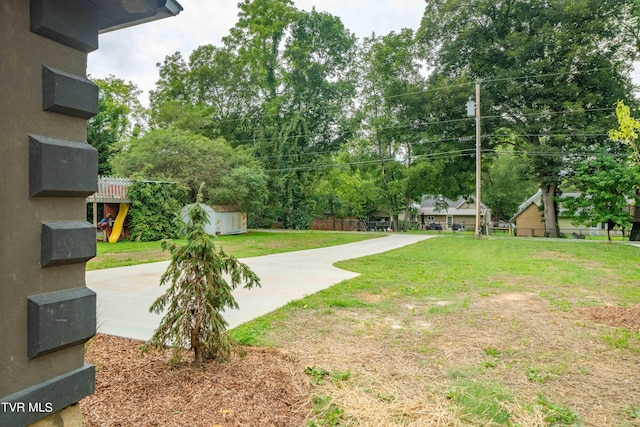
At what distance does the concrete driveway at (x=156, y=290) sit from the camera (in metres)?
4.04

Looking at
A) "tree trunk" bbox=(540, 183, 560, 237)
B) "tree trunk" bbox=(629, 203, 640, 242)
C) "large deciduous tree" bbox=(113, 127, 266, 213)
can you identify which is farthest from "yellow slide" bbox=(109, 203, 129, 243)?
"tree trunk" bbox=(629, 203, 640, 242)

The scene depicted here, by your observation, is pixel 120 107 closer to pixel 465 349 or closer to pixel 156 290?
pixel 156 290

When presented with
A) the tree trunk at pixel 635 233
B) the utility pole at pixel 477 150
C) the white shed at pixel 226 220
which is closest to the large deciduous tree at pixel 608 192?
the tree trunk at pixel 635 233

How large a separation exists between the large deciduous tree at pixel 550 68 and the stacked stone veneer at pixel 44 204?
2244 centimetres

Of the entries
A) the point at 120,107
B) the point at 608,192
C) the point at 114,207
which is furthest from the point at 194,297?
the point at 120,107

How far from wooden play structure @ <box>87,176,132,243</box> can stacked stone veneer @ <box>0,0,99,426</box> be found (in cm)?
1382

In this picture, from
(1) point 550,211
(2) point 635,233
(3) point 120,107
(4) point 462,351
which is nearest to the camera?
(4) point 462,351

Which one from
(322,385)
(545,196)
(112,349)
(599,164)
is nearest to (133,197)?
(112,349)

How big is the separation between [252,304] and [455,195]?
23.3m

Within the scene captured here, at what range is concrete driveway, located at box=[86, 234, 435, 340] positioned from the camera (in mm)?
4039

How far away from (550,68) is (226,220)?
19.4 metres

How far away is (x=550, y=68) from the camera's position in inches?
791

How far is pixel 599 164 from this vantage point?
16.6 m

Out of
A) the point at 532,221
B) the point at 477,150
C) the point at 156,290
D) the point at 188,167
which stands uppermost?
the point at 477,150
